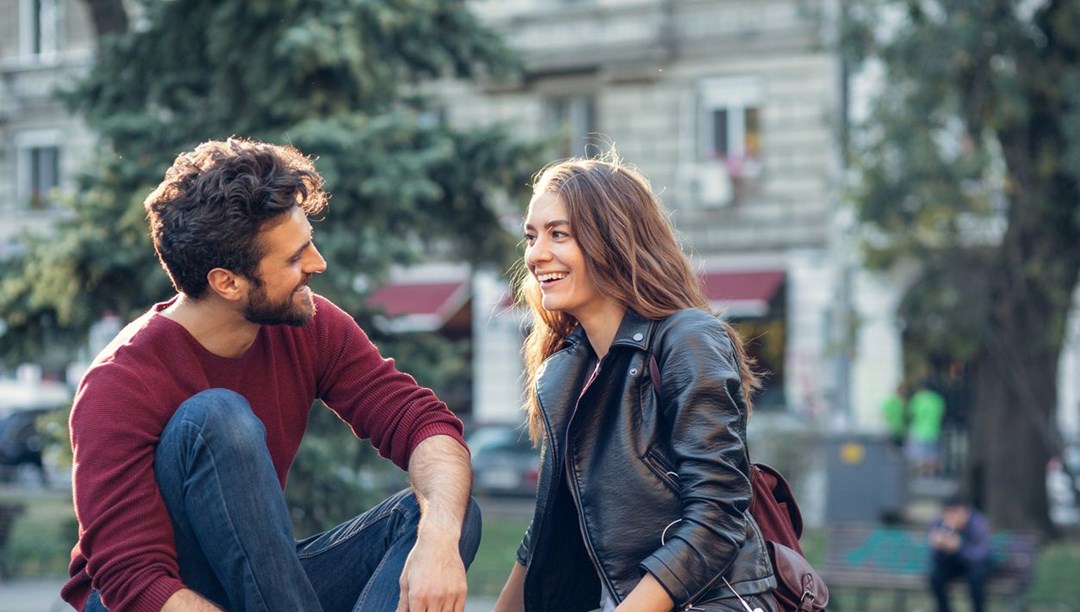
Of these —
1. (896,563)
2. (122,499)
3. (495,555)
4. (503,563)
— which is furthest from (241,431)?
(495,555)

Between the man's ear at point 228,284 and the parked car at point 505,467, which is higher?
the man's ear at point 228,284

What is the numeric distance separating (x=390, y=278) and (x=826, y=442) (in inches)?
377

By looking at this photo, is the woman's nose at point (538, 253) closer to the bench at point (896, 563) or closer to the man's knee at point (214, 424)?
the man's knee at point (214, 424)

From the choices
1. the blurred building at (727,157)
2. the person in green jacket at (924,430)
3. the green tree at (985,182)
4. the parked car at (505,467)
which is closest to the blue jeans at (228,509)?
the green tree at (985,182)

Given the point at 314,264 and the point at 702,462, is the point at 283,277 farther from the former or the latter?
the point at 702,462

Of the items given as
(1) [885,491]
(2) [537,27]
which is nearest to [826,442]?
(1) [885,491]

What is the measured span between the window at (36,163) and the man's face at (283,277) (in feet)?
93.1

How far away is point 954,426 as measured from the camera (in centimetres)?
2467

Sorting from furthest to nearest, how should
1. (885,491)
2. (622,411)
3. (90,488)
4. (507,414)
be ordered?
(507,414)
(885,491)
(622,411)
(90,488)

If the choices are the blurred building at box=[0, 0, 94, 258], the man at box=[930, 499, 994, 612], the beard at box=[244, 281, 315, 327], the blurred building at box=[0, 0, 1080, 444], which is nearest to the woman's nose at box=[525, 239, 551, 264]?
the beard at box=[244, 281, 315, 327]

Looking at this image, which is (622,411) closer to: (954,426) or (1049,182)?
(1049,182)

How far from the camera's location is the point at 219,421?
342cm

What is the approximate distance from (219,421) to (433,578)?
2.03ft

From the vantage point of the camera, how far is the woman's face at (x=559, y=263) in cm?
391
